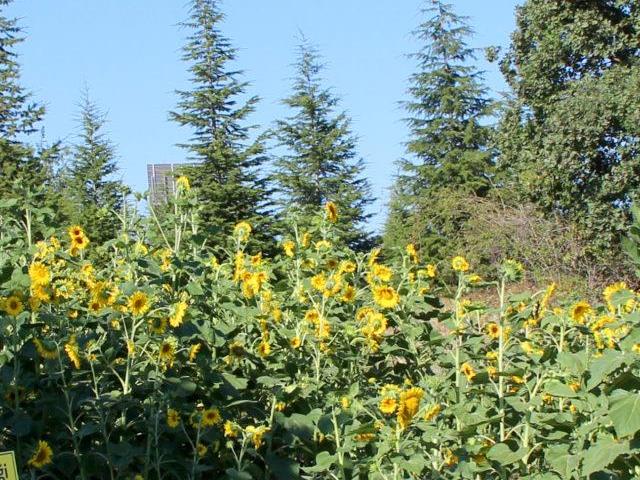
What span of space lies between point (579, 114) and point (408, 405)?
1194cm

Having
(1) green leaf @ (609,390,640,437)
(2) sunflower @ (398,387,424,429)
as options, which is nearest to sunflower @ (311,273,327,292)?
(2) sunflower @ (398,387,424,429)

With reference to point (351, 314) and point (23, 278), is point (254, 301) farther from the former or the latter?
point (23, 278)

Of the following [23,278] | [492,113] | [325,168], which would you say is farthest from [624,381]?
[492,113]

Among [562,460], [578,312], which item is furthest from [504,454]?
[578,312]

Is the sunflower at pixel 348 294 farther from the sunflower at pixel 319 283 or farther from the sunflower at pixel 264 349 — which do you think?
the sunflower at pixel 264 349

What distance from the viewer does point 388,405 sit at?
107 inches

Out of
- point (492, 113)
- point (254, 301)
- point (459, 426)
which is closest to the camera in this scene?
point (459, 426)

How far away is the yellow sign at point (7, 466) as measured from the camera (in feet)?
5.49

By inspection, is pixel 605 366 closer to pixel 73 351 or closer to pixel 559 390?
pixel 559 390

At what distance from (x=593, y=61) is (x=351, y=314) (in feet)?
40.2

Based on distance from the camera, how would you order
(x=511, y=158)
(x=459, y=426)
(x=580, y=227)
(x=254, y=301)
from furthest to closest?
(x=511, y=158)
(x=580, y=227)
(x=254, y=301)
(x=459, y=426)

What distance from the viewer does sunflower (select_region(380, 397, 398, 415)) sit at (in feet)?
8.91

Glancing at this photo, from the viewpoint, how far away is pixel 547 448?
112 inches

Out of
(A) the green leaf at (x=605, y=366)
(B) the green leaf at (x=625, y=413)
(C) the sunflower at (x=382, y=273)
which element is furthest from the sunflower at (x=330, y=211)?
(B) the green leaf at (x=625, y=413)
